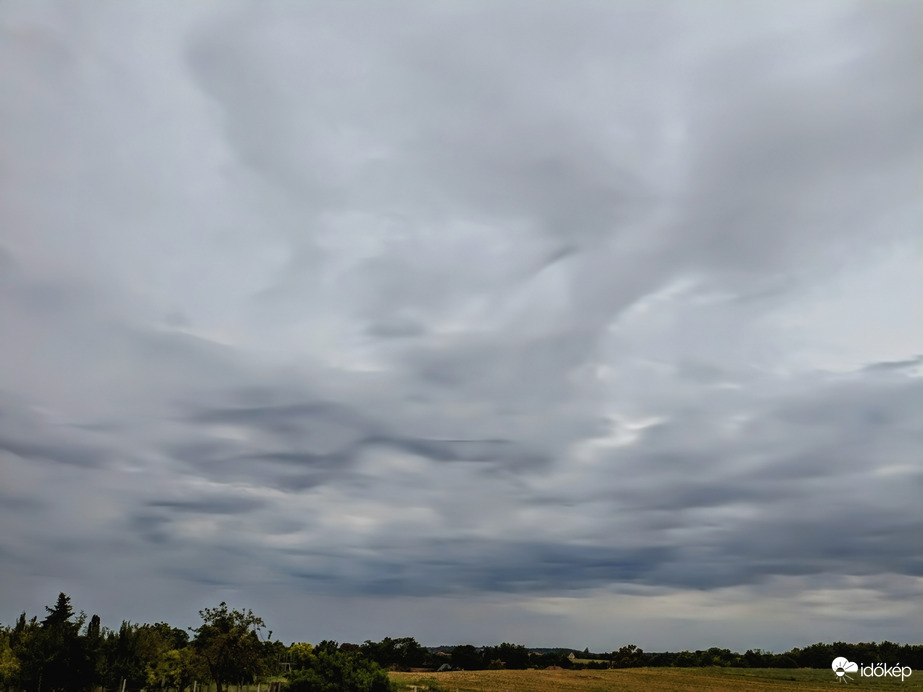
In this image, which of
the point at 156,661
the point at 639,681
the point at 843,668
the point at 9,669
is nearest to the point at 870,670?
the point at 843,668

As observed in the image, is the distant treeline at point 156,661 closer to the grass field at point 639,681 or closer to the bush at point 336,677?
the bush at point 336,677

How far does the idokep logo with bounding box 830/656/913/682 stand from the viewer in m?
117

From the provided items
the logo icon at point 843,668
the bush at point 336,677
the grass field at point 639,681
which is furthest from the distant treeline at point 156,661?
the logo icon at point 843,668

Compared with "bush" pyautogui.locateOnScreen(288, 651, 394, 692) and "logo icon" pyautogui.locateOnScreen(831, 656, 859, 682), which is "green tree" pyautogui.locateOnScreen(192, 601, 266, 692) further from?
"logo icon" pyautogui.locateOnScreen(831, 656, 859, 682)

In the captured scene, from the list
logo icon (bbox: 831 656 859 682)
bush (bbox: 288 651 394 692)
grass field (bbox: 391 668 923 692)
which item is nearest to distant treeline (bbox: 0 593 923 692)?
bush (bbox: 288 651 394 692)

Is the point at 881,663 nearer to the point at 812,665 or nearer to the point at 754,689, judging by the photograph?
the point at 812,665

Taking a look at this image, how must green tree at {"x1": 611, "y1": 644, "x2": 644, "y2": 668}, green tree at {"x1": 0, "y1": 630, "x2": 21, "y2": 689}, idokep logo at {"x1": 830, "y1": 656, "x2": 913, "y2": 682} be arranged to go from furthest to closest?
green tree at {"x1": 611, "y1": 644, "x2": 644, "y2": 668}, idokep logo at {"x1": 830, "y1": 656, "x2": 913, "y2": 682}, green tree at {"x1": 0, "y1": 630, "x2": 21, "y2": 689}

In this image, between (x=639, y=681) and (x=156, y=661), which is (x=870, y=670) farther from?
(x=156, y=661)

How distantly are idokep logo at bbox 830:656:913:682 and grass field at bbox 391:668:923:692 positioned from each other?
4.99 feet

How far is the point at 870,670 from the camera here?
128 meters

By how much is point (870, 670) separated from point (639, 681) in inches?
2200

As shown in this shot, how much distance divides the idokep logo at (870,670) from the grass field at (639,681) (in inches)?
59.9

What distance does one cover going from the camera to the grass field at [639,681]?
85.5 meters

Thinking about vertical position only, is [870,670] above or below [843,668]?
below
